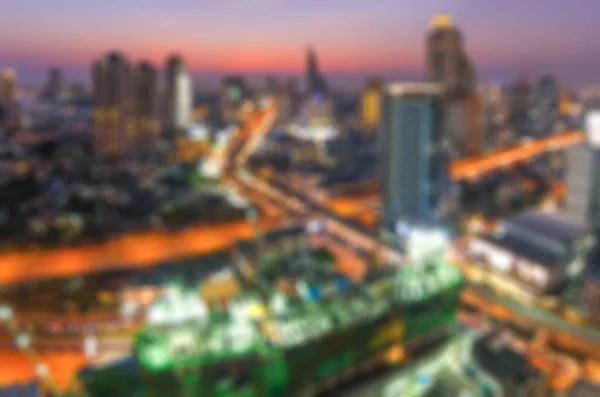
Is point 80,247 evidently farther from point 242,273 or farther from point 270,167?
point 270,167

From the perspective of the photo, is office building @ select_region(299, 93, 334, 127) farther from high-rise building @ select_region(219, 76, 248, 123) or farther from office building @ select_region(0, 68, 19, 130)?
office building @ select_region(0, 68, 19, 130)

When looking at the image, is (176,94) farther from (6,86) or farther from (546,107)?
(546,107)

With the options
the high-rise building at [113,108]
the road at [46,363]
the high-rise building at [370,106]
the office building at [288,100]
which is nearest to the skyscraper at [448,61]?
the high-rise building at [370,106]

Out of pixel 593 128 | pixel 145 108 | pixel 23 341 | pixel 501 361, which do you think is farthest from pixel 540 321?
pixel 145 108

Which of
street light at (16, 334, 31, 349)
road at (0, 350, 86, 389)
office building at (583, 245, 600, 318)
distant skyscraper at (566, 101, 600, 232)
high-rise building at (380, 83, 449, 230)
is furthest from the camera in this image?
high-rise building at (380, 83, 449, 230)

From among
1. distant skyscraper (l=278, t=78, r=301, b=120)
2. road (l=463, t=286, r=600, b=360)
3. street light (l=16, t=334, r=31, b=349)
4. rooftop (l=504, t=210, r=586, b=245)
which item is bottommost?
road (l=463, t=286, r=600, b=360)

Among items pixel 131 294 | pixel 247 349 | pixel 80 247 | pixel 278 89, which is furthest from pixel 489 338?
pixel 278 89

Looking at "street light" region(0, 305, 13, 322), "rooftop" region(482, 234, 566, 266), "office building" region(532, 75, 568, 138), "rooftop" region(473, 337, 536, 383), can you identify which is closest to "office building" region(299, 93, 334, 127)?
"office building" region(532, 75, 568, 138)

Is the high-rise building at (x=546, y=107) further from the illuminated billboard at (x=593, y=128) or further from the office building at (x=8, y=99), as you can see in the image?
the office building at (x=8, y=99)
